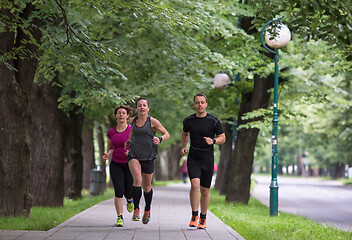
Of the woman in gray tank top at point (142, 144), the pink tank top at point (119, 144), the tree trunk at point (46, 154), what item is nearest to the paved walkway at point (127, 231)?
the woman in gray tank top at point (142, 144)

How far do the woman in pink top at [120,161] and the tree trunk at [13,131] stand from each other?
2.20 metres

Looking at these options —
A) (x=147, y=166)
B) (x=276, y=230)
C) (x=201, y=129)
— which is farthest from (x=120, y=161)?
(x=276, y=230)

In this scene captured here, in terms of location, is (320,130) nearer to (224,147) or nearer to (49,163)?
(224,147)

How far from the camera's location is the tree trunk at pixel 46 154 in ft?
52.3

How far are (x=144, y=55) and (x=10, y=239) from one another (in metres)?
9.47

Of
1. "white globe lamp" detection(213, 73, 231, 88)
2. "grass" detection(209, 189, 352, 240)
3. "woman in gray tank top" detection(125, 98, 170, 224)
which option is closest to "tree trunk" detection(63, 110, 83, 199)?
"white globe lamp" detection(213, 73, 231, 88)

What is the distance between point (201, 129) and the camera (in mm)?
9391

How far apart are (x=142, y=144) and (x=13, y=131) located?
3065 mm

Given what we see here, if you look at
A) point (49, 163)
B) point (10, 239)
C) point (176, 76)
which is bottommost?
point (10, 239)

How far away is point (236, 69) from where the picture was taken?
16.7 meters

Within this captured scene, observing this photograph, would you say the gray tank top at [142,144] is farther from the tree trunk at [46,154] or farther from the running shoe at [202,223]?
the tree trunk at [46,154]

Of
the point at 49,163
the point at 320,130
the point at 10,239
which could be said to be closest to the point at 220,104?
the point at 49,163

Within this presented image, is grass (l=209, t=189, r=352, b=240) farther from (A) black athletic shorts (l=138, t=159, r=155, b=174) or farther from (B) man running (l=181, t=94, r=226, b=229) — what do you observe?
(A) black athletic shorts (l=138, t=159, r=155, b=174)

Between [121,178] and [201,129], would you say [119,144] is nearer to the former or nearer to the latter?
[121,178]
